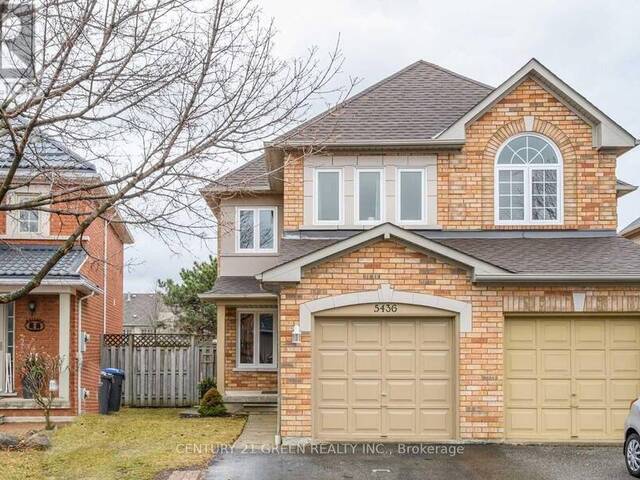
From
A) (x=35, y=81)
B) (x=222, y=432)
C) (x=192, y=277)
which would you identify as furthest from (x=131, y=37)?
(x=192, y=277)

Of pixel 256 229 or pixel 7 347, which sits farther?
pixel 256 229

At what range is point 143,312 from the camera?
57.0 meters

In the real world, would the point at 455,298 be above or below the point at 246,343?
above

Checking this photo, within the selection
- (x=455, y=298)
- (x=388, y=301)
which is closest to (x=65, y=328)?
(x=388, y=301)

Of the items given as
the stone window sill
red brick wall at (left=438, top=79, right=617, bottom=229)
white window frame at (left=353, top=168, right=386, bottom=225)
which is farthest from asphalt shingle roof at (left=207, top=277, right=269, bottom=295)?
red brick wall at (left=438, top=79, right=617, bottom=229)

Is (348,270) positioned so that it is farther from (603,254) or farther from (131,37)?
(131,37)

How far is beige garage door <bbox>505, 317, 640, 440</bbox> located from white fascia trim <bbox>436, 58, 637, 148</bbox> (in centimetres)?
378

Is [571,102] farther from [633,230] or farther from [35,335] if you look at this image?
[633,230]

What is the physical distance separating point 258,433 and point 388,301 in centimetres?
370

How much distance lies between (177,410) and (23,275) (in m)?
5.63

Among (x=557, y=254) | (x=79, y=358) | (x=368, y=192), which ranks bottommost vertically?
(x=79, y=358)

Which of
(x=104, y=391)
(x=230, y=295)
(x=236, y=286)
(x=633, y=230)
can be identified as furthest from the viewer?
(x=633, y=230)

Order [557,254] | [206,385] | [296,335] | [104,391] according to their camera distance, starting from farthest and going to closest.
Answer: [206,385]
[104,391]
[557,254]
[296,335]

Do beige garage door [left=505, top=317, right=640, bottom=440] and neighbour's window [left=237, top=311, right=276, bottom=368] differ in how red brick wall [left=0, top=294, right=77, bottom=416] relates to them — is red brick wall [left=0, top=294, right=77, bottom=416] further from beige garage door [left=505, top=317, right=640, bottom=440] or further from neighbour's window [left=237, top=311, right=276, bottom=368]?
beige garage door [left=505, top=317, right=640, bottom=440]
